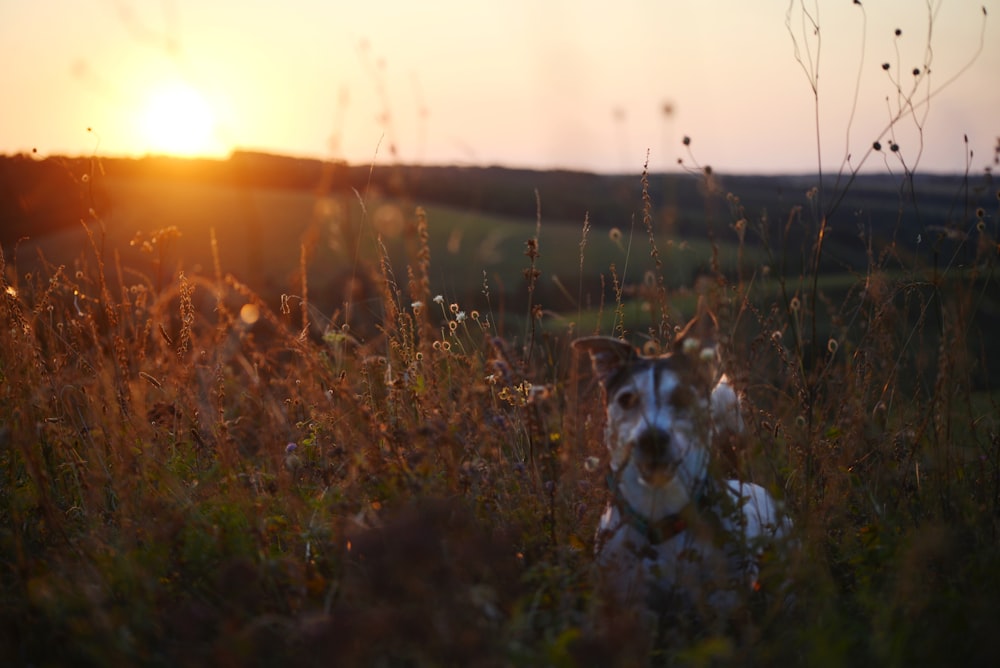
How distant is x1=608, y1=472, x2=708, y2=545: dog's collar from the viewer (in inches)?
117

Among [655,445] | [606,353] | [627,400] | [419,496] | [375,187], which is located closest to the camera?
[419,496]

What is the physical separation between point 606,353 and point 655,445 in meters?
0.59

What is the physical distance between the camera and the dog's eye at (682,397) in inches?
108

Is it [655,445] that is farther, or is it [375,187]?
[375,187]

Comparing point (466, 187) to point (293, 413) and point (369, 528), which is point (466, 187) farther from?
point (369, 528)

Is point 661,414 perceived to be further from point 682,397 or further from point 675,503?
point 675,503

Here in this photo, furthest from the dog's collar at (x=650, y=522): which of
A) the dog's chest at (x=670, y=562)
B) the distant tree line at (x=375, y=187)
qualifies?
the distant tree line at (x=375, y=187)

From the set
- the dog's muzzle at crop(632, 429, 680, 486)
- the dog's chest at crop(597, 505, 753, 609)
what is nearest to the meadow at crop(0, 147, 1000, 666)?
the dog's chest at crop(597, 505, 753, 609)

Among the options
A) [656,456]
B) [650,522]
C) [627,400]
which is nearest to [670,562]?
[650,522]

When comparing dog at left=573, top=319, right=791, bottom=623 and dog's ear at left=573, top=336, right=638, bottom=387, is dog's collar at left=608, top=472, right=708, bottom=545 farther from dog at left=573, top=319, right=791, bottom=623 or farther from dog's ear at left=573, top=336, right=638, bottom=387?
dog's ear at left=573, top=336, right=638, bottom=387

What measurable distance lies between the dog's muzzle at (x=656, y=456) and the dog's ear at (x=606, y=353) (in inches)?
14.6

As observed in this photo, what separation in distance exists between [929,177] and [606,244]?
10.2 m

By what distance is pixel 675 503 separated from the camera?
3.12 m

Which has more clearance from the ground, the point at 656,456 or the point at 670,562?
the point at 656,456
